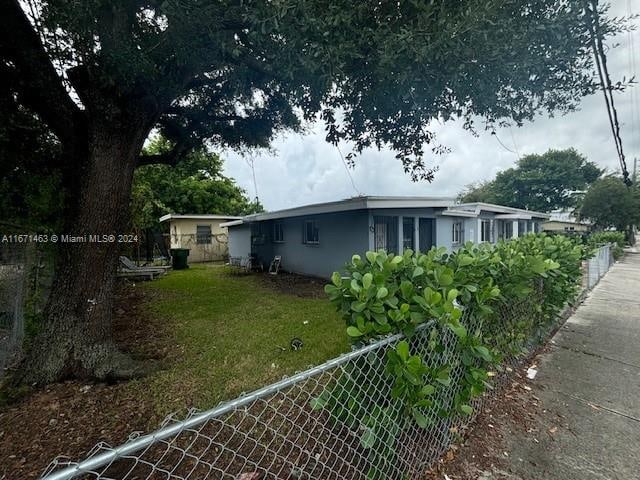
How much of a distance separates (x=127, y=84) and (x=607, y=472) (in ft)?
17.0

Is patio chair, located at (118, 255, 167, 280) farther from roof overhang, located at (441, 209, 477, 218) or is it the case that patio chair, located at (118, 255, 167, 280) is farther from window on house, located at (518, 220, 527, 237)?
window on house, located at (518, 220, 527, 237)

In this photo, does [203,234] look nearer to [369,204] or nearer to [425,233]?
[425,233]

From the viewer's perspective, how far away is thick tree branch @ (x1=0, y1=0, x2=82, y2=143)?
326cm

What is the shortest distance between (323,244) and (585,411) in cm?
865

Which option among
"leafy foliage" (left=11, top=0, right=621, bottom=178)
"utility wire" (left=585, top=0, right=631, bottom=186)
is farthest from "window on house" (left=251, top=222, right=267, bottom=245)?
"utility wire" (left=585, top=0, right=631, bottom=186)

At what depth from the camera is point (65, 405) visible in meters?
3.03

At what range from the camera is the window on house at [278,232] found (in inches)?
524

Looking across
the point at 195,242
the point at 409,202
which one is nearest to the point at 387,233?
the point at 409,202

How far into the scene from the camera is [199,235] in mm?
18688

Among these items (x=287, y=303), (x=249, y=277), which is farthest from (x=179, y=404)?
(x=249, y=277)

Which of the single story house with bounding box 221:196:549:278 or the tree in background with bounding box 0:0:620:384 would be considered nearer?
the tree in background with bounding box 0:0:620:384

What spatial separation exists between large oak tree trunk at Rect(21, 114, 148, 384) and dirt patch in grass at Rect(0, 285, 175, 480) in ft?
0.80

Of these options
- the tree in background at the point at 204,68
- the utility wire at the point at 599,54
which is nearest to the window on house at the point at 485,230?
the utility wire at the point at 599,54

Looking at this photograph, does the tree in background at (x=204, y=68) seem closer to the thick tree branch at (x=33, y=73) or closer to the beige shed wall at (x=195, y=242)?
the thick tree branch at (x=33, y=73)
